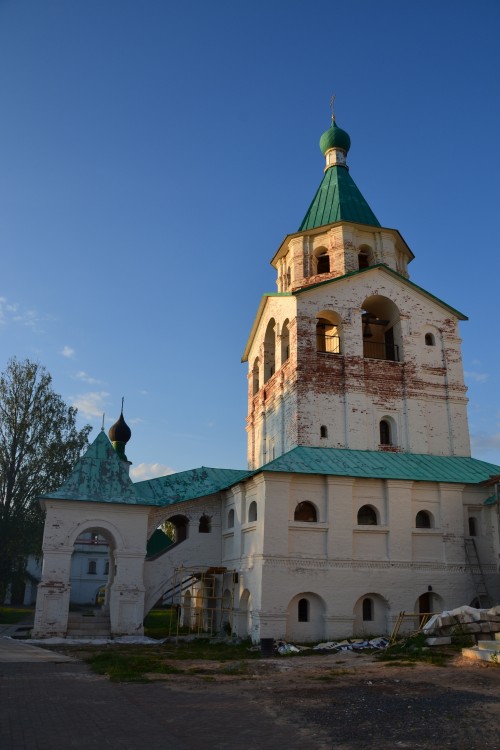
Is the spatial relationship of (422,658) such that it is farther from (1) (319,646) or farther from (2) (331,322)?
(2) (331,322)

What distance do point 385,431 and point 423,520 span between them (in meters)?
3.51

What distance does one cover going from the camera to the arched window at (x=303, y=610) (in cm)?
1847

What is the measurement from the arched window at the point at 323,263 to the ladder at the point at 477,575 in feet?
38.7

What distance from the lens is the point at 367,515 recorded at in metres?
20.1

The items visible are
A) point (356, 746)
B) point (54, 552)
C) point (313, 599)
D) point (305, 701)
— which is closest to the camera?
point (356, 746)

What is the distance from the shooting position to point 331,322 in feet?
79.1

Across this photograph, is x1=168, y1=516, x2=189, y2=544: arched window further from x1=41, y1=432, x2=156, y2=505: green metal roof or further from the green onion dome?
the green onion dome

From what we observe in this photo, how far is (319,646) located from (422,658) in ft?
14.0

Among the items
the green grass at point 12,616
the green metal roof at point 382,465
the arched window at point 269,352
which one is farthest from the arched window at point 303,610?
the green grass at point 12,616

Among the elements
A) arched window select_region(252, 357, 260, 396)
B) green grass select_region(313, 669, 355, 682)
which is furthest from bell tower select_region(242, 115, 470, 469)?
green grass select_region(313, 669, 355, 682)

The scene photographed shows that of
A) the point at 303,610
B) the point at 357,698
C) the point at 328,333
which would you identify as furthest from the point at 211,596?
the point at 357,698

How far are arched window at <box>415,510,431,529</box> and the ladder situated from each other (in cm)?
126

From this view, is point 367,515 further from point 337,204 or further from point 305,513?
point 337,204

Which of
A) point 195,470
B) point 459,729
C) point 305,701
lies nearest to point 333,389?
point 195,470
